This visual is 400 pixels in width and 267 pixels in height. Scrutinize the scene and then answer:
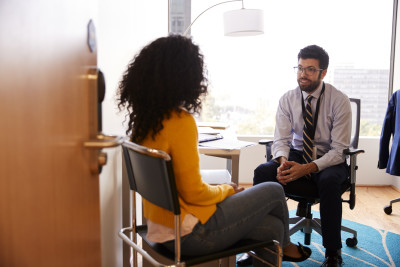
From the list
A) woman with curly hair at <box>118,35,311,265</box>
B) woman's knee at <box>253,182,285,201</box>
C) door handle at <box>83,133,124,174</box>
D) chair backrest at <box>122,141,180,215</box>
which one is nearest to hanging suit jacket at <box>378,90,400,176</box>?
woman's knee at <box>253,182,285,201</box>

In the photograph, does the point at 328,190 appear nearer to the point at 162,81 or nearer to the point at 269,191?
the point at 269,191

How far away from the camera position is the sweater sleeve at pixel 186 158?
1195 millimetres

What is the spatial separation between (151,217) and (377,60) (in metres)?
3.41

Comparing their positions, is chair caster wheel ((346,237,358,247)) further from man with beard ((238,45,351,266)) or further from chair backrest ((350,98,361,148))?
chair backrest ((350,98,361,148))

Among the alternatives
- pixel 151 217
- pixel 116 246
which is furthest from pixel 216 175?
pixel 151 217

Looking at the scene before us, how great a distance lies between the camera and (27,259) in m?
0.56

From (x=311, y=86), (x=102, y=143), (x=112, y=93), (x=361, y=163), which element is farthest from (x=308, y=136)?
(x=361, y=163)

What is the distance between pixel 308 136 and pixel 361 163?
71.5 inches

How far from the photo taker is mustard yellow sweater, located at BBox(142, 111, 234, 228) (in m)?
1.20

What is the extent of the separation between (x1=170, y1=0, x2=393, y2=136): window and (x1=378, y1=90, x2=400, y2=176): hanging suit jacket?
97 cm

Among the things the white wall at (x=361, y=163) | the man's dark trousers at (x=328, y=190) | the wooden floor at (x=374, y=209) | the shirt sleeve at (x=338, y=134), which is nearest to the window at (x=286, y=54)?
the white wall at (x=361, y=163)

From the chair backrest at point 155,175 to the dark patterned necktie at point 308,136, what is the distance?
4.21 ft

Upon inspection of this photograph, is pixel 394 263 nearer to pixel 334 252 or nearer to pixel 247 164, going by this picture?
pixel 334 252

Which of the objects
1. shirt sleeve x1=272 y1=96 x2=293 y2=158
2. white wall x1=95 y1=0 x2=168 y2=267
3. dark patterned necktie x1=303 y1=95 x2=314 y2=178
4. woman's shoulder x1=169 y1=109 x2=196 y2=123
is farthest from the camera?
shirt sleeve x1=272 y1=96 x2=293 y2=158
